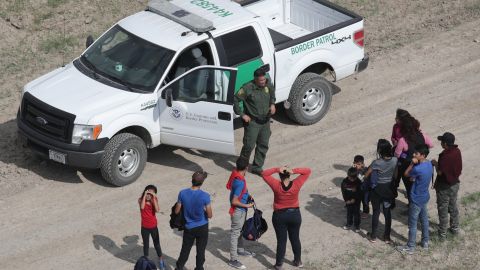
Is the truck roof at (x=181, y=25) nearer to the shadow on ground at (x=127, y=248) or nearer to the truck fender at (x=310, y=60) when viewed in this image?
the truck fender at (x=310, y=60)

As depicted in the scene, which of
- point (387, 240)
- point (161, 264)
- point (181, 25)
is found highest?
point (181, 25)

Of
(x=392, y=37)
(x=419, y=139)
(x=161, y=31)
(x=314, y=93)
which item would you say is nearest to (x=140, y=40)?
(x=161, y=31)

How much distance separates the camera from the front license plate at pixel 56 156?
1352 cm

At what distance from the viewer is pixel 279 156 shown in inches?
588

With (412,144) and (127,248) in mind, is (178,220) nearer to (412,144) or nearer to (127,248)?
(127,248)

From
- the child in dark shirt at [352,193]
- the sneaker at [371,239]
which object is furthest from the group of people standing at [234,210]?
the sneaker at [371,239]

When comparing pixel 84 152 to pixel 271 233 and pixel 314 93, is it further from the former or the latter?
pixel 314 93

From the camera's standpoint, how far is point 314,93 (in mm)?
15586

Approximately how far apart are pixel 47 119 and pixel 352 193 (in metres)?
4.41

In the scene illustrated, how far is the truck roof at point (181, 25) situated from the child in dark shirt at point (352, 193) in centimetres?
A: 319

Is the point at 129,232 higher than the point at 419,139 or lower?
lower

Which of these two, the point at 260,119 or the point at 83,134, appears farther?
the point at 260,119

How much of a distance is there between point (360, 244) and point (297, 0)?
5542mm

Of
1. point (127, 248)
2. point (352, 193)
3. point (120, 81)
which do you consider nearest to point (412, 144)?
point (352, 193)
